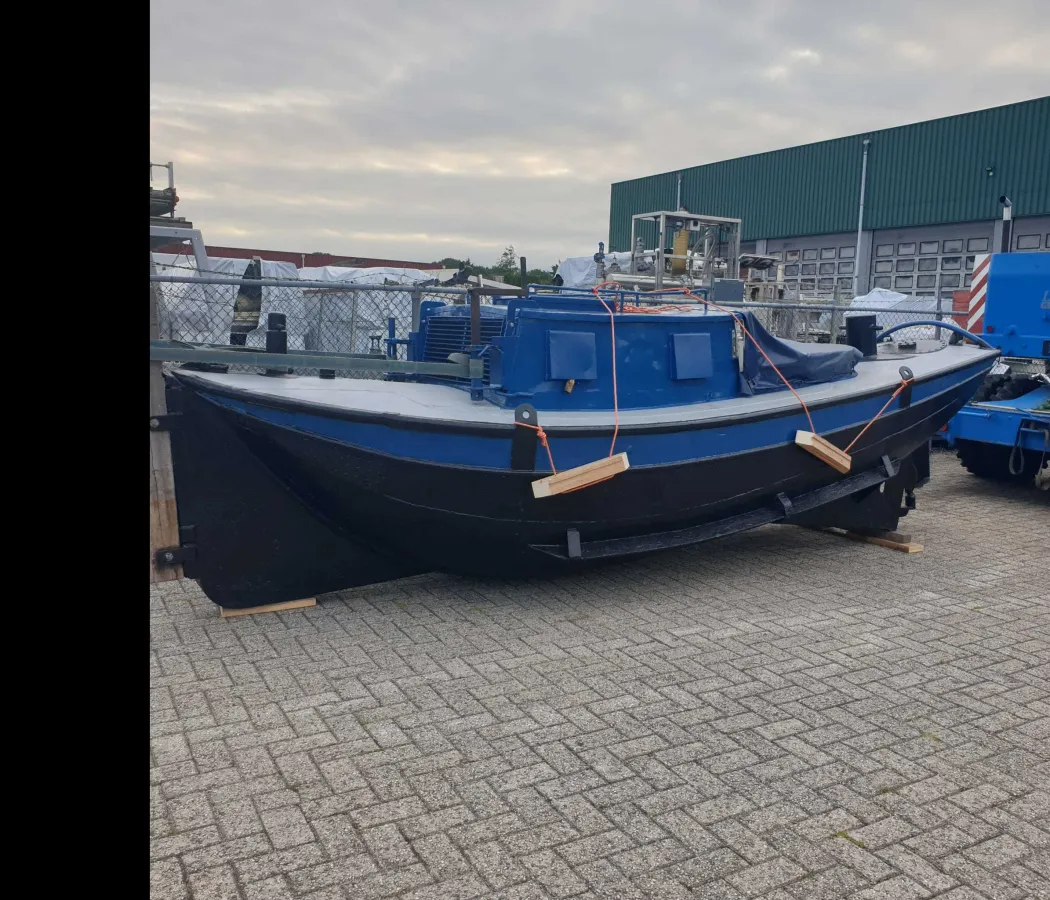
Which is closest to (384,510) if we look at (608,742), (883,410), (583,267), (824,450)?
(608,742)

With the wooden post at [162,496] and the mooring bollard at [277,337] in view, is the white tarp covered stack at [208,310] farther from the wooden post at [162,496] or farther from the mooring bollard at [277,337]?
the wooden post at [162,496]

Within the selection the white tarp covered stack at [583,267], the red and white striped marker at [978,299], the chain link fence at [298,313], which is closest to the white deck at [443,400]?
the chain link fence at [298,313]

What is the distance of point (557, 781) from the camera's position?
3.33 meters

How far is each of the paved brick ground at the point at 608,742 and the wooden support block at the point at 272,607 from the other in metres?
0.08

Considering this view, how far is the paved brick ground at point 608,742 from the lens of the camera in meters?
2.82

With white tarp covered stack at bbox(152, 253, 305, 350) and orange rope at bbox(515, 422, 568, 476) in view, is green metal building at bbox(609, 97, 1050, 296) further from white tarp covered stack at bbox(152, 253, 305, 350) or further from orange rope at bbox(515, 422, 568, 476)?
orange rope at bbox(515, 422, 568, 476)

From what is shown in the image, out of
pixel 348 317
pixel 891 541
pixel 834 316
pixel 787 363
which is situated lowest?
pixel 891 541

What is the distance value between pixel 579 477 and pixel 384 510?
3.64 ft

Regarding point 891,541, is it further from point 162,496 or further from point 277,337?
point 162,496

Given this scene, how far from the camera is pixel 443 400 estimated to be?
5.38 meters

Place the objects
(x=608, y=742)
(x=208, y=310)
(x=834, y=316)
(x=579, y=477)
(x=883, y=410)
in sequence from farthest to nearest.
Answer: (x=834, y=316) < (x=208, y=310) < (x=883, y=410) < (x=579, y=477) < (x=608, y=742)
